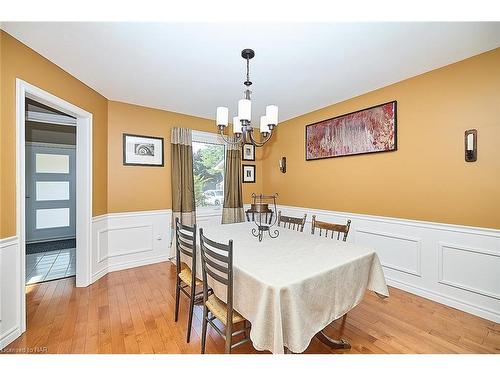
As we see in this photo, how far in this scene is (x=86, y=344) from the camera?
172 cm

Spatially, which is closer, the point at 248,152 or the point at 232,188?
the point at 232,188

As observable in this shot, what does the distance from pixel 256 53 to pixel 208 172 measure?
2.48 meters

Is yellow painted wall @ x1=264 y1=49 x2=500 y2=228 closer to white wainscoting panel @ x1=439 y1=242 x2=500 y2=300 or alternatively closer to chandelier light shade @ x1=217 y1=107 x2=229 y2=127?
white wainscoting panel @ x1=439 y1=242 x2=500 y2=300

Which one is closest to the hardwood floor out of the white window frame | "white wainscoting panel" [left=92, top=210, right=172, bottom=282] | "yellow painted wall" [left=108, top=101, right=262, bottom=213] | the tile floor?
the tile floor

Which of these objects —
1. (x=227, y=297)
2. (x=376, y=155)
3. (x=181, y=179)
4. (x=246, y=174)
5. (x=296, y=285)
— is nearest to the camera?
(x=296, y=285)

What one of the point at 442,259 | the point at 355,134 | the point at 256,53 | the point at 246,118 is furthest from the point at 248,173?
the point at 442,259

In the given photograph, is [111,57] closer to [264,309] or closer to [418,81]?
[264,309]

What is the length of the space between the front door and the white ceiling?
116 inches

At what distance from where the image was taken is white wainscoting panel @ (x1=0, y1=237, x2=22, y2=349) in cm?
169

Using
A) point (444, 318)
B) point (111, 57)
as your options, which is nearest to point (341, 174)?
point (444, 318)

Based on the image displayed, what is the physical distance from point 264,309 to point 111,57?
2585 millimetres

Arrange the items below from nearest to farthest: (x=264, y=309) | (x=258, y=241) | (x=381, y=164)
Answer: (x=264, y=309)
(x=258, y=241)
(x=381, y=164)

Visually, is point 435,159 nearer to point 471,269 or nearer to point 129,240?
point 471,269

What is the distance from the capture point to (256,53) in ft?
6.74
